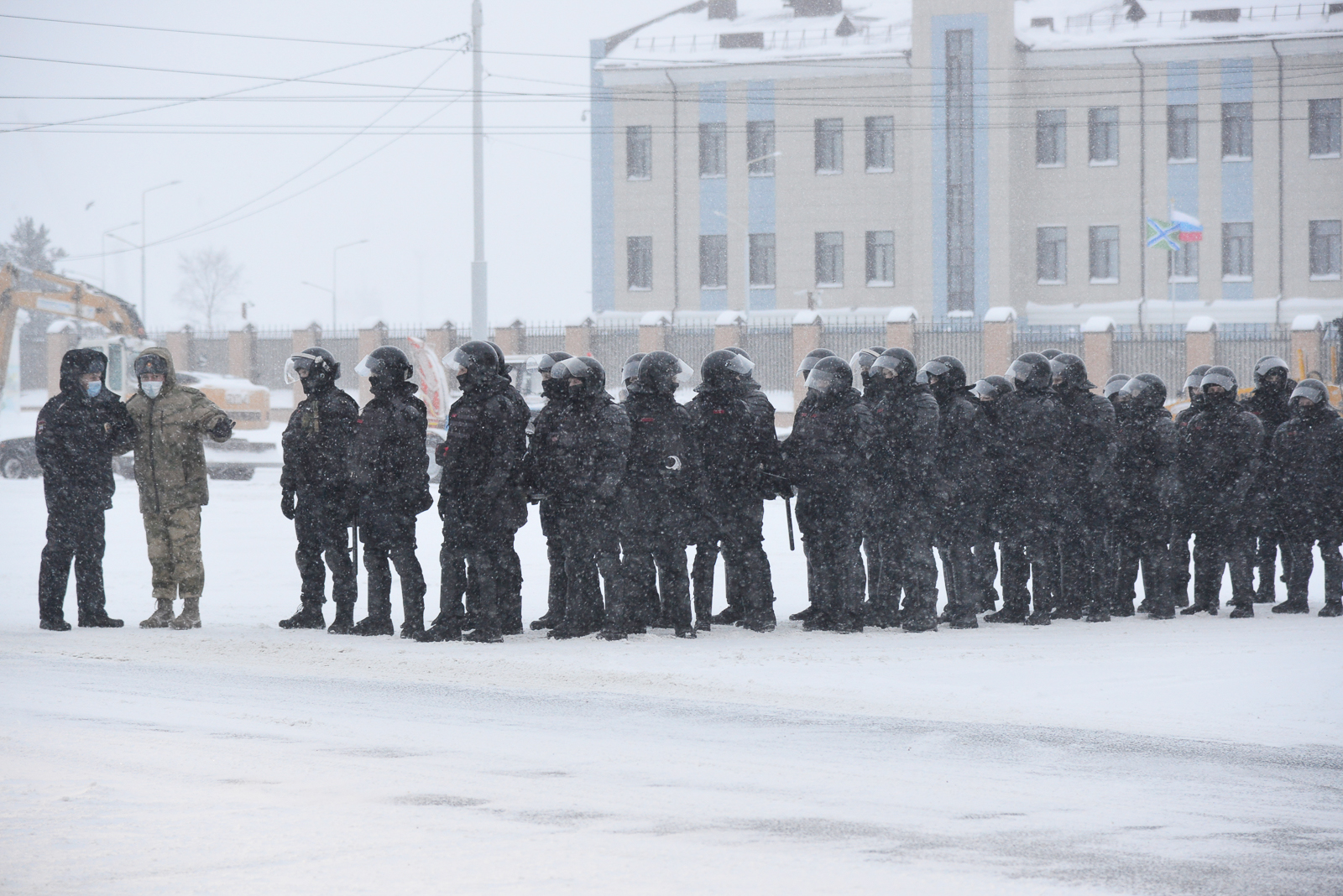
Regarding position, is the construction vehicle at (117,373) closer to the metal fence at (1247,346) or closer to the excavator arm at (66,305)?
the excavator arm at (66,305)

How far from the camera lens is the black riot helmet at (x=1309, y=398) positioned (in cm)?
1216

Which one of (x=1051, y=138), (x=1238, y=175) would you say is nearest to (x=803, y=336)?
(x=1051, y=138)

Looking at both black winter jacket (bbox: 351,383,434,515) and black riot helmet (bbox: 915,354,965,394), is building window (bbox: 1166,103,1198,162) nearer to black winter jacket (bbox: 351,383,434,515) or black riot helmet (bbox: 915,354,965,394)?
black riot helmet (bbox: 915,354,965,394)

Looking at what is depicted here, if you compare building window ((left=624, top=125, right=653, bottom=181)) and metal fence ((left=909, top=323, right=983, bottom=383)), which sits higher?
building window ((left=624, top=125, right=653, bottom=181))

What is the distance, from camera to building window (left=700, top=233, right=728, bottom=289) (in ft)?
174

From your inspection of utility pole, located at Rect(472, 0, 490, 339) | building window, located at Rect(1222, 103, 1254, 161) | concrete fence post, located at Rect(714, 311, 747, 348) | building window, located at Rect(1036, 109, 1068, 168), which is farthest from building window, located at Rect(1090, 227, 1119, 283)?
utility pole, located at Rect(472, 0, 490, 339)

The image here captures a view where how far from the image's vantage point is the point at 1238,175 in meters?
49.2

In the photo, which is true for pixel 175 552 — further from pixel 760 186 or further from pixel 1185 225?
pixel 760 186

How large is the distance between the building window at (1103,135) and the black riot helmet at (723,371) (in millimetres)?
42279

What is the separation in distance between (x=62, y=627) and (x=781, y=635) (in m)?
5.10

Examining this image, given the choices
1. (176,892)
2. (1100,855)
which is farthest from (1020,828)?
(176,892)

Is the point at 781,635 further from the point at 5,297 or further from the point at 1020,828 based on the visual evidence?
the point at 5,297

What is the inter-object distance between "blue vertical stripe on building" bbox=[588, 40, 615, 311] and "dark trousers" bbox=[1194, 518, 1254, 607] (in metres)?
43.0

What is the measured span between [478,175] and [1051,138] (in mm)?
27469
